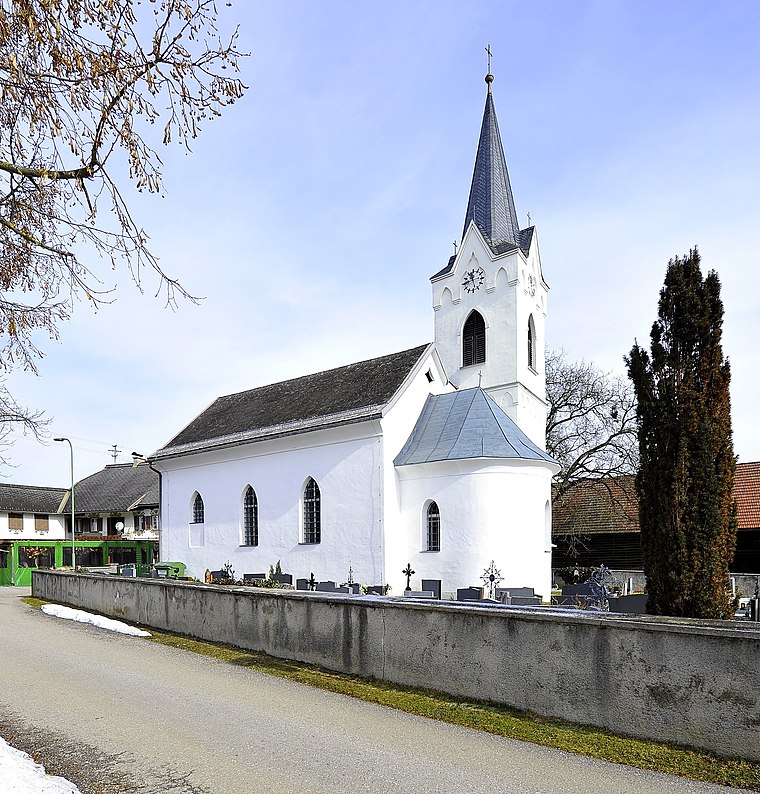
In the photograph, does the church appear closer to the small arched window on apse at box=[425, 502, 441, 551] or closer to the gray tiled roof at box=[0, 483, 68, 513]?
the small arched window on apse at box=[425, 502, 441, 551]

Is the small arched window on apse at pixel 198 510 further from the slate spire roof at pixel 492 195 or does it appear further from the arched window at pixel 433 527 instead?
the slate spire roof at pixel 492 195

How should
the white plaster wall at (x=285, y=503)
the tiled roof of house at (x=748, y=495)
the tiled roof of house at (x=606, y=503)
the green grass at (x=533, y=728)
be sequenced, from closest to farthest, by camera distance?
the green grass at (x=533, y=728)
the white plaster wall at (x=285, y=503)
the tiled roof of house at (x=748, y=495)
the tiled roof of house at (x=606, y=503)

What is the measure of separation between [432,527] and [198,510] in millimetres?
12443

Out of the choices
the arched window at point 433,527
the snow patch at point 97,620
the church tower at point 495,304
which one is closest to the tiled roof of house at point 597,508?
the church tower at point 495,304

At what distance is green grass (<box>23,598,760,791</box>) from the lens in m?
6.45

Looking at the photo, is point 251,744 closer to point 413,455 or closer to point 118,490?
point 413,455

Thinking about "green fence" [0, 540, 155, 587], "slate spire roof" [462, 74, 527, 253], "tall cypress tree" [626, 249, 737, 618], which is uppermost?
"slate spire roof" [462, 74, 527, 253]

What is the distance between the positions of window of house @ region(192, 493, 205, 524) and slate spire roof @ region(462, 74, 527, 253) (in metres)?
16.4

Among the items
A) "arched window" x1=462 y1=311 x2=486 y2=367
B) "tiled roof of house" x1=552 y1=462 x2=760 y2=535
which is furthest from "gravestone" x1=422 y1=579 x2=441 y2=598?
"tiled roof of house" x1=552 y1=462 x2=760 y2=535

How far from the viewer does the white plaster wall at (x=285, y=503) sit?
25531 mm

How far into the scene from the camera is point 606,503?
3509cm

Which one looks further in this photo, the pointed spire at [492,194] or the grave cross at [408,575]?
the pointed spire at [492,194]

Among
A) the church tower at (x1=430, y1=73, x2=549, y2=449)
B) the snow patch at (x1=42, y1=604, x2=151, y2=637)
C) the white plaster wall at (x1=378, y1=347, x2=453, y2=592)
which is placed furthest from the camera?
the church tower at (x1=430, y1=73, x2=549, y2=449)

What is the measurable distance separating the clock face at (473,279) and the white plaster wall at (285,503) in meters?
→ 9.13
